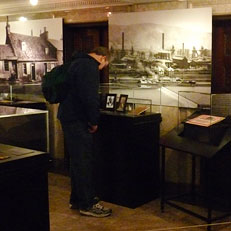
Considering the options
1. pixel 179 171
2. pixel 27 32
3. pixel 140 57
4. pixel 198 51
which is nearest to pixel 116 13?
pixel 140 57

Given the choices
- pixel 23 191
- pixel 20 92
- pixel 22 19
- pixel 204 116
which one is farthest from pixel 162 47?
pixel 23 191

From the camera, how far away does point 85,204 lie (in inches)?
164

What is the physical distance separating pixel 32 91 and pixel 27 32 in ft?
2.69

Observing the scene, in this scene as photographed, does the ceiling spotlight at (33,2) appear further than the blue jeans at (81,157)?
Yes

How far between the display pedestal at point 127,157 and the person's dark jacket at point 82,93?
1.34ft

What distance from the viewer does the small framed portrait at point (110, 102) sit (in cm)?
459

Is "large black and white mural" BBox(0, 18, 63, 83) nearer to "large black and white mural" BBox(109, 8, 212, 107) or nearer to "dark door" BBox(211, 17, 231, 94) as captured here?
"large black and white mural" BBox(109, 8, 212, 107)

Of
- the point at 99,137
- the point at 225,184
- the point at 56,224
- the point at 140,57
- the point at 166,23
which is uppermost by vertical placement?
the point at 166,23

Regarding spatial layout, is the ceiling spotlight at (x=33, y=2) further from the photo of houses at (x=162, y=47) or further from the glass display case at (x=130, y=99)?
the glass display case at (x=130, y=99)

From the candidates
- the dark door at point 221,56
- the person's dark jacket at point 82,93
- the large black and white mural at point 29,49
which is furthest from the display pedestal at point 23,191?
the large black and white mural at point 29,49

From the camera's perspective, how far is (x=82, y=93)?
3.92 m

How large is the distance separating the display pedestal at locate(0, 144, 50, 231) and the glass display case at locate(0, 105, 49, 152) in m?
2.38

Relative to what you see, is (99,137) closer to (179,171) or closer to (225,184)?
(179,171)

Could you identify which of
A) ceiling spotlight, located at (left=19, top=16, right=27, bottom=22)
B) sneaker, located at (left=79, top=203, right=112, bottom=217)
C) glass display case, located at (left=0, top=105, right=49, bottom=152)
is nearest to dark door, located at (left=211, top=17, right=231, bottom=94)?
sneaker, located at (left=79, top=203, right=112, bottom=217)
